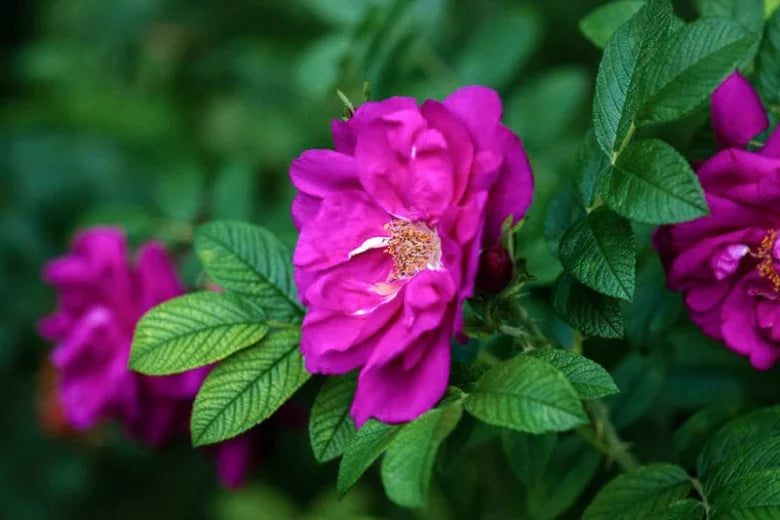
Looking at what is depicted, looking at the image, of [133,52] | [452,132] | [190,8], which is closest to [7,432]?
[133,52]

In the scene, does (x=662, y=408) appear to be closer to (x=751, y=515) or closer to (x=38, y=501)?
(x=751, y=515)

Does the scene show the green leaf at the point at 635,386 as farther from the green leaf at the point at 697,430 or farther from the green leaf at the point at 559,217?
the green leaf at the point at 559,217

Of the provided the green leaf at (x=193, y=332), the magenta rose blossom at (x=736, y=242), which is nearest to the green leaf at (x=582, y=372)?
the magenta rose blossom at (x=736, y=242)

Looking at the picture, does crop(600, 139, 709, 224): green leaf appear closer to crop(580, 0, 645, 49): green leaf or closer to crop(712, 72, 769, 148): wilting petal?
crop(712, 72, 769, 148): wilting petal

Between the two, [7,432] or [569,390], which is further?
[7,432]

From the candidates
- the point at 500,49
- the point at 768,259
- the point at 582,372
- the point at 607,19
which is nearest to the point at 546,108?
the point at 500,49

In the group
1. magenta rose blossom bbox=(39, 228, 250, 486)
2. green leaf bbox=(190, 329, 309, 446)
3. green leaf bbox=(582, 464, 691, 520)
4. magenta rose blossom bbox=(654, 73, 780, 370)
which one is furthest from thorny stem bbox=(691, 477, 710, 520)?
magenta rose blossom bbox=(39, 228, 250, 486)
